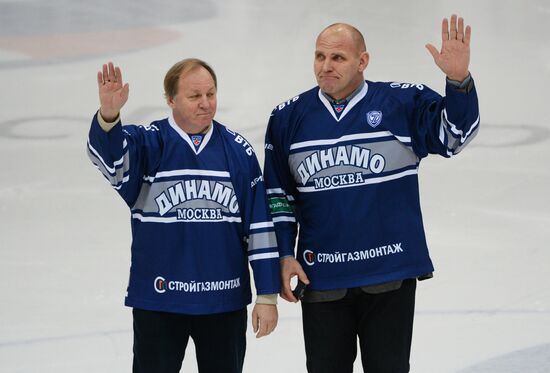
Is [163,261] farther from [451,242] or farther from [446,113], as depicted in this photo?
[451,242]

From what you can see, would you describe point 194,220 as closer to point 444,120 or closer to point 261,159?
point 444,120

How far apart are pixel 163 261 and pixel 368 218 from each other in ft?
1.82

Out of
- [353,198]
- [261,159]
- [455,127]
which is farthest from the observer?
[261,159]

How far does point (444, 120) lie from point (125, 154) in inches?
32.5

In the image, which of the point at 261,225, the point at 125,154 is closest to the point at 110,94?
the point at 125,154

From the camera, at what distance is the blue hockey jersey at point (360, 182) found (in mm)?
3043

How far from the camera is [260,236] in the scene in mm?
2986

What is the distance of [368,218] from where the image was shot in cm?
305

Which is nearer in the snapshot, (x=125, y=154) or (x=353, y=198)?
(x=125, y=154)

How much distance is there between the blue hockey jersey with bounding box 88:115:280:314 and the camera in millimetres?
2953

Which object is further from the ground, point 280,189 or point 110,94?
point 110,94

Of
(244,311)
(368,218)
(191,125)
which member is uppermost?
(191,125)

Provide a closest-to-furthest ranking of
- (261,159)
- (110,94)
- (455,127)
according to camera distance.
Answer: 1. (110,94)
2. (455,127)
3. (261,159)
